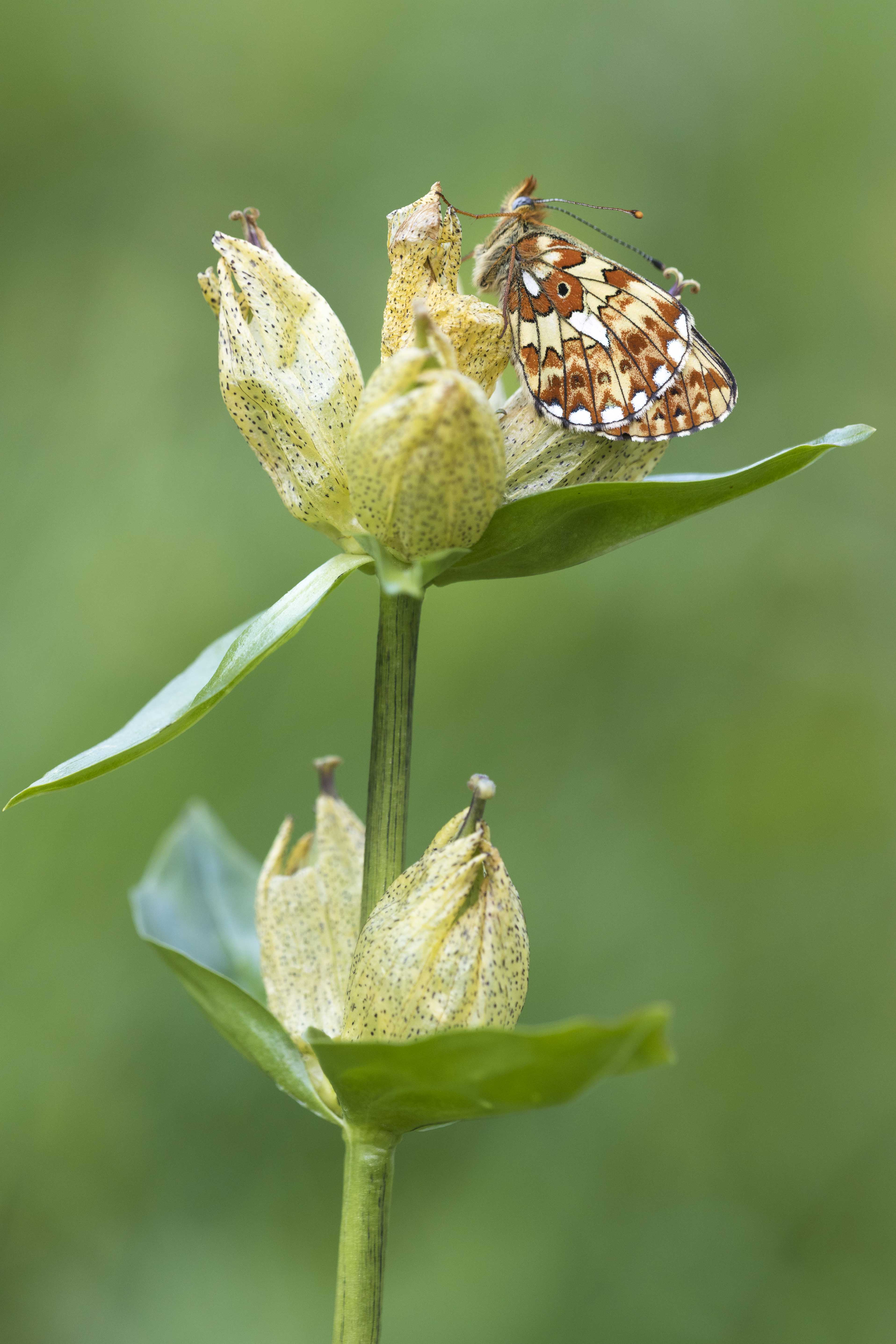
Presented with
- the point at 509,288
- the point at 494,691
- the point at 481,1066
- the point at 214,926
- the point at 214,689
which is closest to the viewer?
the point at 481,1066

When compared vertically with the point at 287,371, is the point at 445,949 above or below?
below

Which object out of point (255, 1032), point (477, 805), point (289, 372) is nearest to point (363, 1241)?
point (255, 1032)

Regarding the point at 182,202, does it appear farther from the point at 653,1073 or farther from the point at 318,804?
the point at 653,1073

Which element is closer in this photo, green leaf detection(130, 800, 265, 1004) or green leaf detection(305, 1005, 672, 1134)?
green leaf detection(305, 1005, 672, 1134)

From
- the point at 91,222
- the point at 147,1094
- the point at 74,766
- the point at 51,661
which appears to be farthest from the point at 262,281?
the point at 91,222

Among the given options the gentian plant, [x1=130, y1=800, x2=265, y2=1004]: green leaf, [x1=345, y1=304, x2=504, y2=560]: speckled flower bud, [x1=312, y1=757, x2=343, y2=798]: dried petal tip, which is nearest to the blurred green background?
[x1=130, y1=800, x2=265, y2=1004]: green leaf

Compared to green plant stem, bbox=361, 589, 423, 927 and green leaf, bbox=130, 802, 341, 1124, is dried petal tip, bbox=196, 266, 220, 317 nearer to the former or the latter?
green plant stem, bbox=361, 589, 423, 927

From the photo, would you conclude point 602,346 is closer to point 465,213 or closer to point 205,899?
point 465,213

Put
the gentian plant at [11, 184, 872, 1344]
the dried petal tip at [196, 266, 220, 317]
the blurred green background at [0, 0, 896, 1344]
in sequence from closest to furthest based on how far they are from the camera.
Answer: the gentian plant at [11, 184, 872, 1344] → the dried petal tip at [196, 266, 220, 317] → the blurred green background at [0, 0, 896, 1344]
